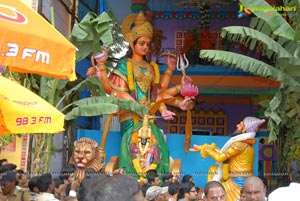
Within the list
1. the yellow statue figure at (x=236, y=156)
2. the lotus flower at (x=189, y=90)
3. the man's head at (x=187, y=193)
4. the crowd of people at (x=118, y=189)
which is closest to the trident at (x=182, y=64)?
the lotus flower at (x=189, y=90)

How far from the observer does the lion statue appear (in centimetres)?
945

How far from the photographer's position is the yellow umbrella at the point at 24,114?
4.95 m

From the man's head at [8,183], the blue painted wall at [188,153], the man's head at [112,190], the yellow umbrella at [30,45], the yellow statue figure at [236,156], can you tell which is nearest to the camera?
the man's head at [112,190]

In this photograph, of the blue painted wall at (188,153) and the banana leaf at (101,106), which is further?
the blue painted wall at (188,153)

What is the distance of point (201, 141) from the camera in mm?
11656

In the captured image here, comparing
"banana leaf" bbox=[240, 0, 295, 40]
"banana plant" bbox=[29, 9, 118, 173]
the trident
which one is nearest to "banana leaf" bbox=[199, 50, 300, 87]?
"banana leaf" bbox=[240, 0, 295, 40]

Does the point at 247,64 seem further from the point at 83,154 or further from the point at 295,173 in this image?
the point at 295,173

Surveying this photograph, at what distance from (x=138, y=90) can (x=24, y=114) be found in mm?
6439

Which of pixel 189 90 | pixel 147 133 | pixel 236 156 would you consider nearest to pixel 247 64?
pixel 236 156

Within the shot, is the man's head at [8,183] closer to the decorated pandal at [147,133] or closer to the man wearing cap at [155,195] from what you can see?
the man wearing cap at [155,195]

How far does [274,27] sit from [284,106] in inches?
59.5

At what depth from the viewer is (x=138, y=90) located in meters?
11.3

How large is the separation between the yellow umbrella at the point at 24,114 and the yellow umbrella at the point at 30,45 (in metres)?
0.68

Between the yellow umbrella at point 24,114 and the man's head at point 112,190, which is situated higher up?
the yellow umbrella at point 24,114
